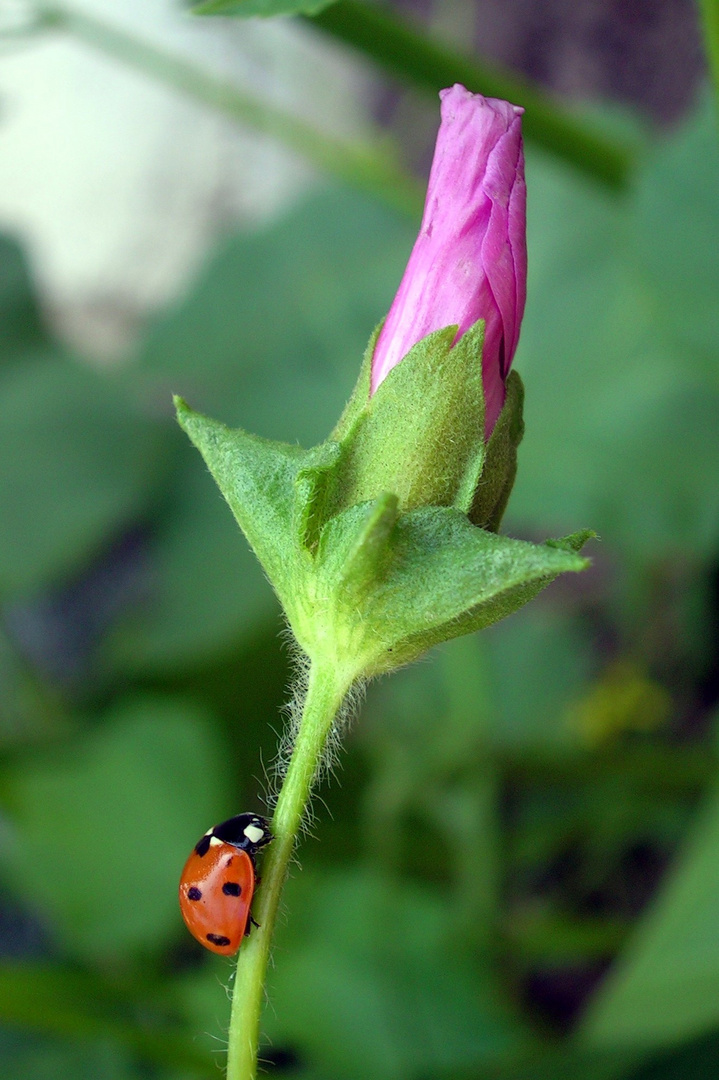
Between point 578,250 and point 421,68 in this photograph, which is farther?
point 578,250

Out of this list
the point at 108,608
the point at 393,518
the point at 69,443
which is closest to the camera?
the point at 393,518

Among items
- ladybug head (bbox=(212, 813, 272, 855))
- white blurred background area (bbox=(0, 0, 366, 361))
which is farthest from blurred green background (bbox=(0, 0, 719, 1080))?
white blurred background area (bbox=(0, 0, 366, 361))

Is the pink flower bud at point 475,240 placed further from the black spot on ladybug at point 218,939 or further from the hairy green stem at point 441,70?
the hairy green stem at point 441,70

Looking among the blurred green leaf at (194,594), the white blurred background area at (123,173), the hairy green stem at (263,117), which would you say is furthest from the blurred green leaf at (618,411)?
the white blurred background area at (123,173)

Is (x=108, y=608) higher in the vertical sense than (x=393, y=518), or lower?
lower

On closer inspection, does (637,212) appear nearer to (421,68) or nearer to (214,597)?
(421,68)

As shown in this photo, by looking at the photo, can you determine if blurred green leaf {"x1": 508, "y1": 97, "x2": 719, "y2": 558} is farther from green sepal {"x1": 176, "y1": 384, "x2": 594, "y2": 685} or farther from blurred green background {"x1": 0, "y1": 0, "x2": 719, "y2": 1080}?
green sepal {"x1": 176, "y1": 384, "x2": 594, "y2": 685}

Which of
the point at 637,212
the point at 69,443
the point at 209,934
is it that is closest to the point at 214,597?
the point at 69,443
